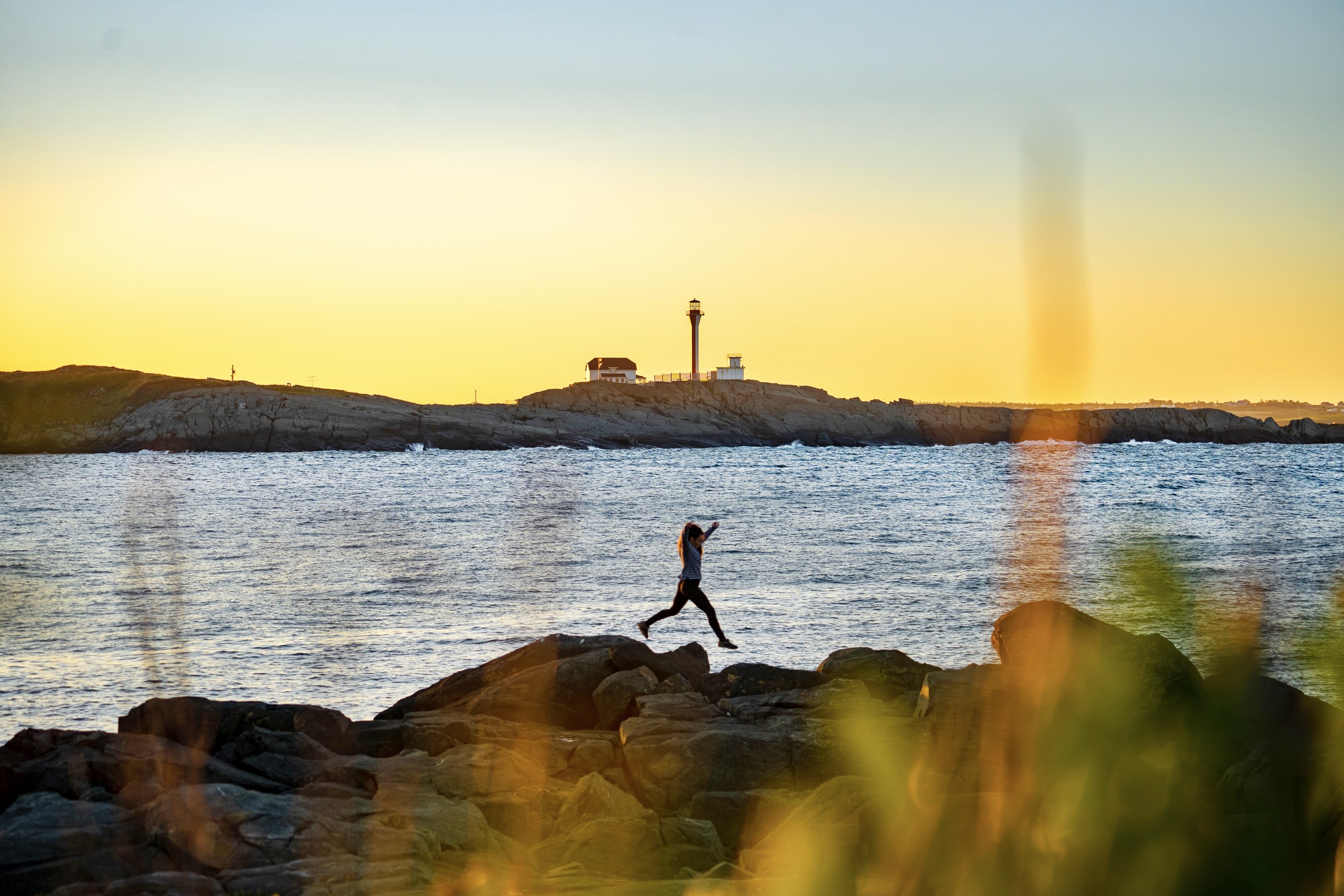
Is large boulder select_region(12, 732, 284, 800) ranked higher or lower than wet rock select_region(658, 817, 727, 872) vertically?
higher

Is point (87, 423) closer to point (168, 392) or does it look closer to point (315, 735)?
point (168, 392)

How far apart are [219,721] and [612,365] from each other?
152 meters

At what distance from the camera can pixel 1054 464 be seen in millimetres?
105562

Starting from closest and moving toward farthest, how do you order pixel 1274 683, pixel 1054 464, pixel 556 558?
pixel 1274 683 < pixel 556 558 < pixel 1054 464

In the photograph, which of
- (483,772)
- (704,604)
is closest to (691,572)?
(704,604)

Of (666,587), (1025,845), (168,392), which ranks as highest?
(168,392)

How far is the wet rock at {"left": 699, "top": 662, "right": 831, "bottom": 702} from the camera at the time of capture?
42.8 feet

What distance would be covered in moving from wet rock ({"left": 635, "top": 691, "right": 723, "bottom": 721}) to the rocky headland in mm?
126700

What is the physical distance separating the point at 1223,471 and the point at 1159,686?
91896mm

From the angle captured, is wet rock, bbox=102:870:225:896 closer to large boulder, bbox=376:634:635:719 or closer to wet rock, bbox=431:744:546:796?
wet rock, bbox=431:744:546:796

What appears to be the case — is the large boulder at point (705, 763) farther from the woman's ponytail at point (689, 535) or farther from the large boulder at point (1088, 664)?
the woman's ponytail at point (689, 535)

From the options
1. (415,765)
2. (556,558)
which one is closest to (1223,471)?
(556,558)

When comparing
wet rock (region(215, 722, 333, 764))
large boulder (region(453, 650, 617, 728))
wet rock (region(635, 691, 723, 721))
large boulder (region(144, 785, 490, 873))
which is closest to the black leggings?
large boulder (region(453, 650, 617, 728))

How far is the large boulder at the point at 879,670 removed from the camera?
43.5ft
